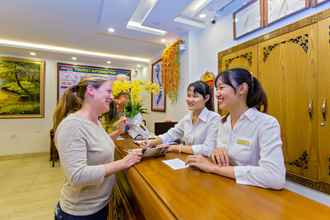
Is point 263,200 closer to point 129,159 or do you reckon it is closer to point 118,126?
point 129,159

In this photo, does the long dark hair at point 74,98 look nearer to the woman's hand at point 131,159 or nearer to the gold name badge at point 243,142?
the woman's hand at point 131,159

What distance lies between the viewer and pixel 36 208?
2.69 m

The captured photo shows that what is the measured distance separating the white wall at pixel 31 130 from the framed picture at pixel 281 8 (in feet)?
12.9

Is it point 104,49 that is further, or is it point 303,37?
point 104,49

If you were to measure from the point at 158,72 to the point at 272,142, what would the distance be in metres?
4.20

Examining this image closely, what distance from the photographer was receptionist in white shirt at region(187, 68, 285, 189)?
0.87 meters

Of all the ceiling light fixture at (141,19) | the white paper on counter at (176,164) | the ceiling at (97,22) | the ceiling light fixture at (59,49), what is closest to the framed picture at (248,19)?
the ceiling at (97,22)

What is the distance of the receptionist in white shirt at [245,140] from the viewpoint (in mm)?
874

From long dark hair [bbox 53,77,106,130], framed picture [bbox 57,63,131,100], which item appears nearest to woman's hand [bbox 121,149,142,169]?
long dark hair [bbox 53,77,106,130]

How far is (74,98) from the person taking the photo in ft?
3.79

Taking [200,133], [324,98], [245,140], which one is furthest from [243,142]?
[324,98]

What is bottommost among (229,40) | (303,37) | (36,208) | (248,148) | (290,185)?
(36,208)

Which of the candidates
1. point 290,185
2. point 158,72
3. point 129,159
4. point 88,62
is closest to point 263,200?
point 129,159

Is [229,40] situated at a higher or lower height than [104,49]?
lower
